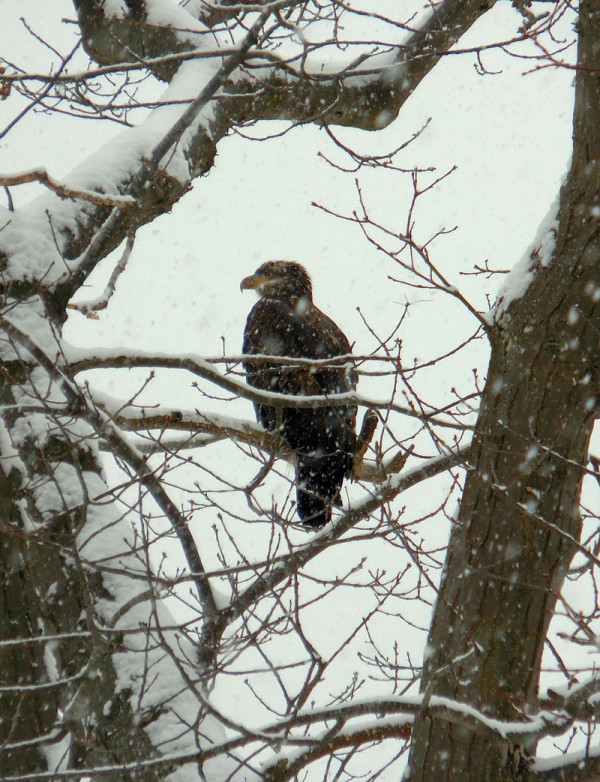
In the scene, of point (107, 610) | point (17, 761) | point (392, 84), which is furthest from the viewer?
point (392, 84)

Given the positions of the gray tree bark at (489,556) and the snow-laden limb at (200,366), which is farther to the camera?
the snow-laden limb at (200,366)

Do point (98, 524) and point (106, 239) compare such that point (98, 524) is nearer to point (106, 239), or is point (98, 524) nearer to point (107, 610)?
point (107, 610)

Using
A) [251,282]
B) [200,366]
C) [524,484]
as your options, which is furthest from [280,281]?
[524,484]

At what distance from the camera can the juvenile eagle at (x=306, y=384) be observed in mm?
5766

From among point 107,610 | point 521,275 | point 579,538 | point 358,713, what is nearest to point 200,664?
point 107,610

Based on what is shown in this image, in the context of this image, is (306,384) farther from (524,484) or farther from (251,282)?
(524,484)

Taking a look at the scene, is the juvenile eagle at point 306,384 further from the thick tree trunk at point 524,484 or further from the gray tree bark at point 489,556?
the thick tree trunk at point 524,484

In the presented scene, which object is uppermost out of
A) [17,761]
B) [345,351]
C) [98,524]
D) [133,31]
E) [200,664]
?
[133,31]

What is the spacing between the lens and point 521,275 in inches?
109

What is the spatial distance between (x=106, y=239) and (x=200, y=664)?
1.88 m

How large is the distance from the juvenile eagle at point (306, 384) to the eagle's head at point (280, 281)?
3 cm

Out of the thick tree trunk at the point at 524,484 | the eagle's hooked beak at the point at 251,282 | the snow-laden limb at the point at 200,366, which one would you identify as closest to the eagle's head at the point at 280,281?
the eagle's hooked beak at the point at 251,282

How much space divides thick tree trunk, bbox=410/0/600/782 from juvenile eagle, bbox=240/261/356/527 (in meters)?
2.83

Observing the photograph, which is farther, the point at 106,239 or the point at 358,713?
the point at 106,239
